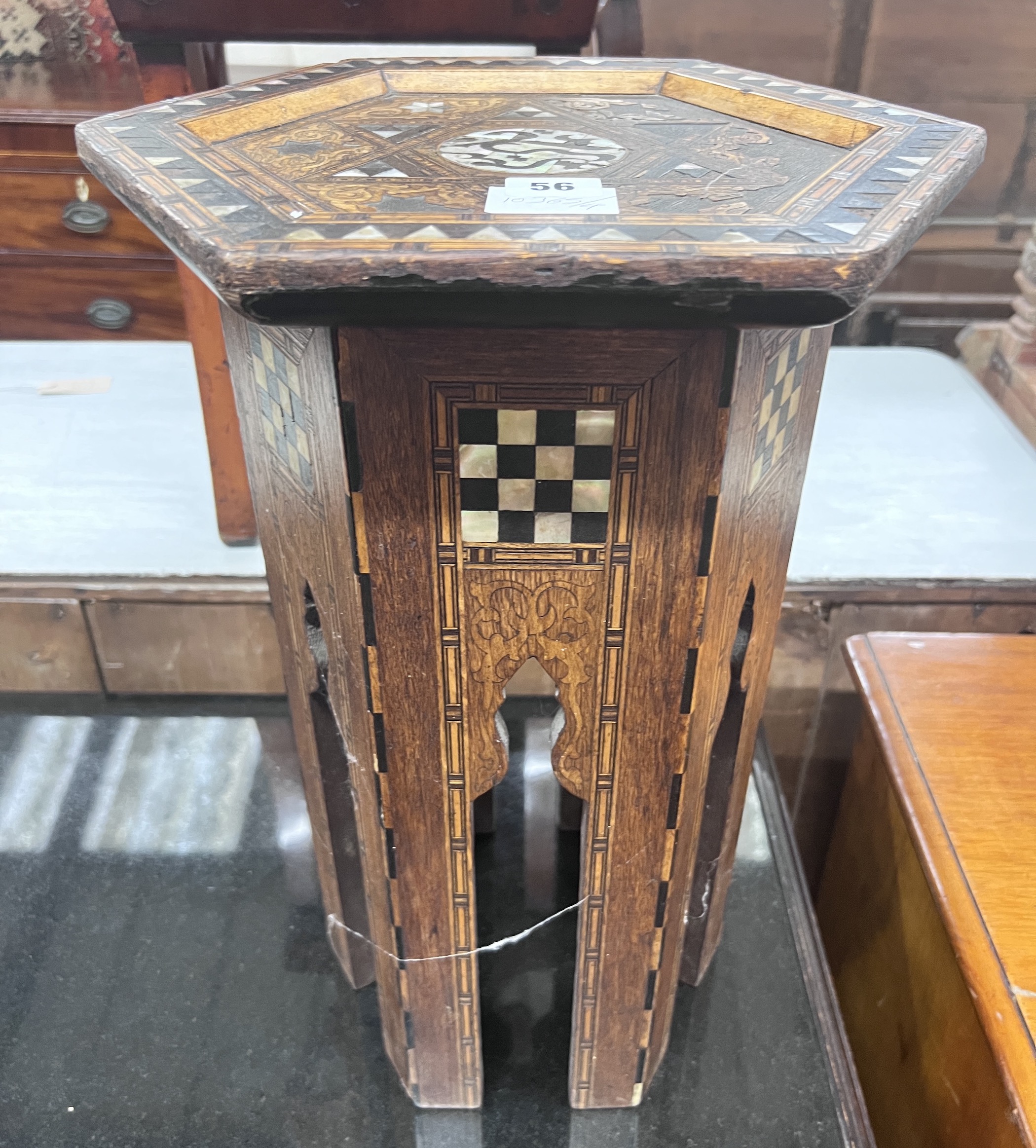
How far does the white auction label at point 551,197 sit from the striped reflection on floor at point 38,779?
1026mm

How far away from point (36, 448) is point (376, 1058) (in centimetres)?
116

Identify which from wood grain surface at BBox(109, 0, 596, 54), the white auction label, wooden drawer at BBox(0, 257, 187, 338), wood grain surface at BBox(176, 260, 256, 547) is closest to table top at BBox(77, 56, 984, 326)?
the white auction label

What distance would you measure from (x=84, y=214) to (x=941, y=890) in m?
1.70

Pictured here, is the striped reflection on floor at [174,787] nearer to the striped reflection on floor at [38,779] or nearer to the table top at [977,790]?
the striped reflection on floor at [38,779]

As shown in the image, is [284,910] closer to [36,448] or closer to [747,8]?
[36,448]

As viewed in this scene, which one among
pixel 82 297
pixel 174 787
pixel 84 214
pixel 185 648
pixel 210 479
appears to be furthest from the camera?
pixel 82 297

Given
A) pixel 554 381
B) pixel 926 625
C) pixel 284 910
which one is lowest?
pixel 284 910

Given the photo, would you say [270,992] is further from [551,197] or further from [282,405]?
[551,197]

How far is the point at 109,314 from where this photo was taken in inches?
76.6

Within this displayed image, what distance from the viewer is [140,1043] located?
40.4 inches

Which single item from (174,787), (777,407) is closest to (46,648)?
(174,787)

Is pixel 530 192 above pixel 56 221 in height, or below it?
above

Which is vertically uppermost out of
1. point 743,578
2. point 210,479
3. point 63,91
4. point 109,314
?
point 63,91

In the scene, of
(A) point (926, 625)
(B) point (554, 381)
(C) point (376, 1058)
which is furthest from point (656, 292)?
(A) point (926, 625)
